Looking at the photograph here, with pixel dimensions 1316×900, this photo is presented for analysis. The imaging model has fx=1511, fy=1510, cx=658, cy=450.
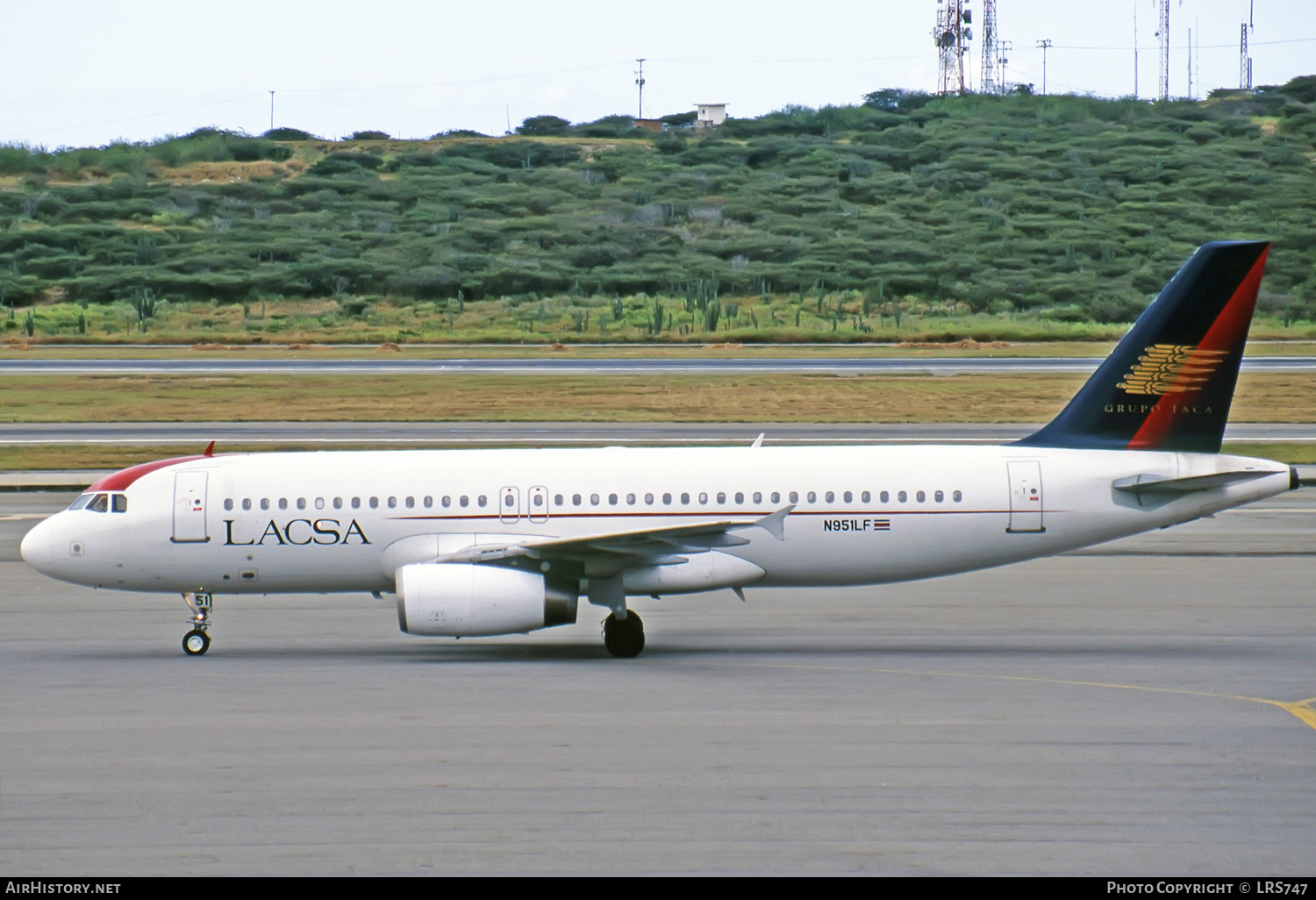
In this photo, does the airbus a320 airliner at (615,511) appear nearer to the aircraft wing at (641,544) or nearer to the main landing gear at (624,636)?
the aircraft wing at (641,544)

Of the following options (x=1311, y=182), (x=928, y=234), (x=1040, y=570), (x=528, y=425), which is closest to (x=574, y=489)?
(x=1040, y=570)

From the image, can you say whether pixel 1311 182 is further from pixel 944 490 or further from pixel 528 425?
pixel 944 490

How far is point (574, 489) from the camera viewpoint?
24.0m

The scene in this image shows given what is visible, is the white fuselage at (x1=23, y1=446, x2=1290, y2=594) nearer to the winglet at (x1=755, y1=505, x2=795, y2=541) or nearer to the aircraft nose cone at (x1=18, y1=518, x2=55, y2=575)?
the aircraft nose cone at (x1=18, y1=518, x2=55, y2=575)

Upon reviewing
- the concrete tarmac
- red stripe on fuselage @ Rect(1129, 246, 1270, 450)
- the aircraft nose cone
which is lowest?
the concrete tarmac

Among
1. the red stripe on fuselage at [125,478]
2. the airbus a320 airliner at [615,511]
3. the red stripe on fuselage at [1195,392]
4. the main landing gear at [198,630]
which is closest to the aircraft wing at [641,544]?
the airbus a320 airliner at [615,511]

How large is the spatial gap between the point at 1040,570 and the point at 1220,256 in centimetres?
957

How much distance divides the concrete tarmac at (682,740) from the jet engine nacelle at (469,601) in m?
0.69

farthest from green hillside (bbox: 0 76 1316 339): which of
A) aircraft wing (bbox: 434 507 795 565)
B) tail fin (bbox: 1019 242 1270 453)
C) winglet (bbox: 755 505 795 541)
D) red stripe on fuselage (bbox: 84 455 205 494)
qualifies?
winglet (bbox: 755 505 795 541)

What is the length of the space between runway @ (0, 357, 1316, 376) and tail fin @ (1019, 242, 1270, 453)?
45.3 m

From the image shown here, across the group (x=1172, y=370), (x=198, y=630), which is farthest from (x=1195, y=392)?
(x=198, y=630)

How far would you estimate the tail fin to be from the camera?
968 inches

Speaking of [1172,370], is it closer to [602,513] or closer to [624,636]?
[602,513]

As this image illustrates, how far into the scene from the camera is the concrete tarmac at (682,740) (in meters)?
13.8
